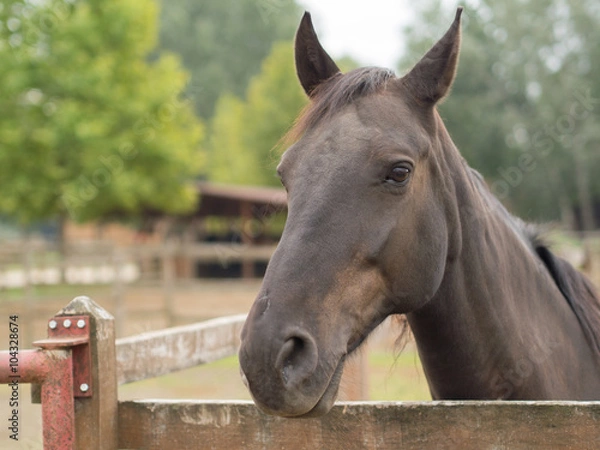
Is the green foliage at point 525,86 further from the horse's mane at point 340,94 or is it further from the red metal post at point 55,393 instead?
the red metal post at point 55,393

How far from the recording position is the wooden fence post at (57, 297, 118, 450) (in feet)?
7.54

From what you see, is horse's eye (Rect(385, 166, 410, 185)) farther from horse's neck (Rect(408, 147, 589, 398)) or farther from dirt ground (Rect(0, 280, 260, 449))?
dirt ground (Rect(0, 280, 260, 449))

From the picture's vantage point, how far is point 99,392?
2320mm

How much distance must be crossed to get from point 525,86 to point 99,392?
3666 centimetres

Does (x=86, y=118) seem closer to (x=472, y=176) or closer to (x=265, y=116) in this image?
(x=265, y=116)

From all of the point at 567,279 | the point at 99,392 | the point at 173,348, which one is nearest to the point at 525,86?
the point at 567,279

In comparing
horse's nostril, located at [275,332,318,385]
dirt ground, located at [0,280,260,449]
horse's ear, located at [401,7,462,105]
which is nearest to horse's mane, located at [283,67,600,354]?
horse's ear, located at [401,7,462,105]

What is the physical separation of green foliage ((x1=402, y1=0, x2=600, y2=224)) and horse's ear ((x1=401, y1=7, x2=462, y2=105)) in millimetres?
30295

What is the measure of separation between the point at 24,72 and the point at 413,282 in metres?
19.4

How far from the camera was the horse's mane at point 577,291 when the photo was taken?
312 cm

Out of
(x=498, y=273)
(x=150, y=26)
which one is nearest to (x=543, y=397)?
(x=498, y=273)

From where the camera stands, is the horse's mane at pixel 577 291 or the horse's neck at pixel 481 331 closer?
the horse's neck at pixel 481 331

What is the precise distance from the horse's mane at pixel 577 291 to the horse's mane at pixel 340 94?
4.35 feet

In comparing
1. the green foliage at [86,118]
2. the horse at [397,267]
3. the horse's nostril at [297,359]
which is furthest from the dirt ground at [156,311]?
the horse's nostril at [297,359]
